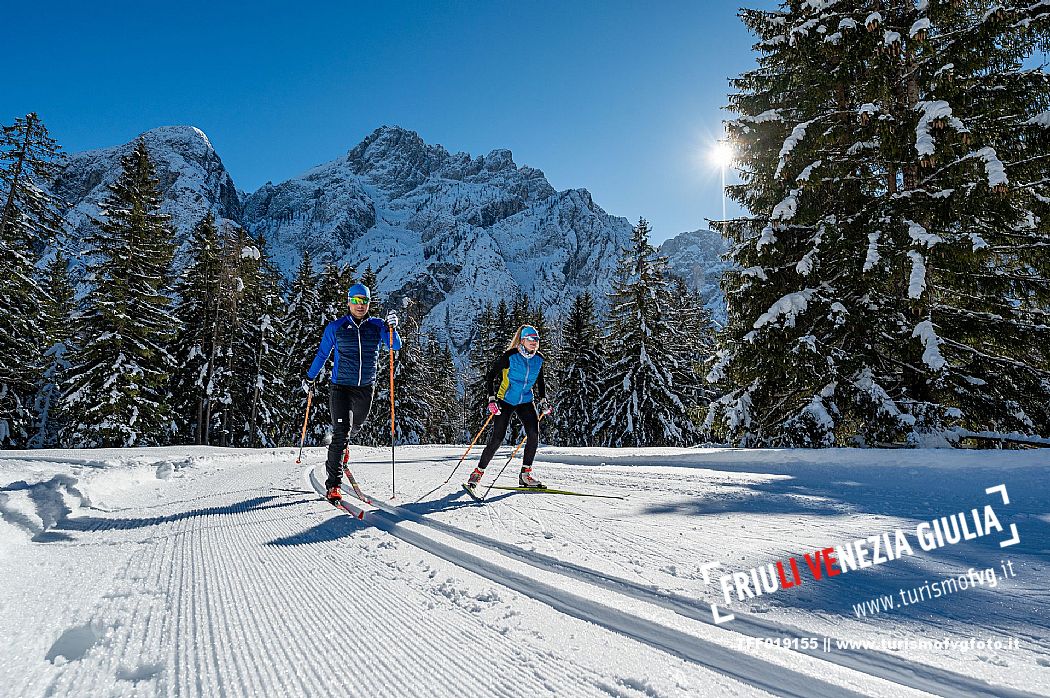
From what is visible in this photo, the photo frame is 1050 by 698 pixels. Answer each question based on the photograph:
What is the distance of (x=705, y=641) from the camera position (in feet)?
5.97

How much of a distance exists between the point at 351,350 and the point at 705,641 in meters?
4.42

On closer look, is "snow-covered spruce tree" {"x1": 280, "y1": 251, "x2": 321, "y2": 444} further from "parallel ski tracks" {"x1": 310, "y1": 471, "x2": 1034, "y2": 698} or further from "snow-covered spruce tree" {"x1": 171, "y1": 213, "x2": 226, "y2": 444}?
"parallel ski tracks" {"x1": 310, "y1": 471, "x2": 1034, "y2": 698}

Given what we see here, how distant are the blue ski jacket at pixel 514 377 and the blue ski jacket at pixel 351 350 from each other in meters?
1.42

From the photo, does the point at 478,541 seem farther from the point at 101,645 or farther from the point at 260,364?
the point at 260,364

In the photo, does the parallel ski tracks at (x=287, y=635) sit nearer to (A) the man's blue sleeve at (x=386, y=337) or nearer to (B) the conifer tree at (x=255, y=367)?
(A) the man's blue sleeve at (x=386, y=337)

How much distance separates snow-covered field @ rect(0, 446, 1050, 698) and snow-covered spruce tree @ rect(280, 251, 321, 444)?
78.3 ft

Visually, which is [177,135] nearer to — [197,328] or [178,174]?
[178,174]

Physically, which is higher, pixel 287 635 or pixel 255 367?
pixel 255 367

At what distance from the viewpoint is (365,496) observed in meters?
5.16

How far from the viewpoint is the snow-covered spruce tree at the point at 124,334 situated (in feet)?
63.7

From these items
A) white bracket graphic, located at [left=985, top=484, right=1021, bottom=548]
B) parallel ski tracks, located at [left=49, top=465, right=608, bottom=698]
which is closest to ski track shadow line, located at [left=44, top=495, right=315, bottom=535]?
parallel ski tracks, located at [left=49, top=465, right=608, bottom=698]

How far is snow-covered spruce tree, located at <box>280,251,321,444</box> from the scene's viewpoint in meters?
27.2

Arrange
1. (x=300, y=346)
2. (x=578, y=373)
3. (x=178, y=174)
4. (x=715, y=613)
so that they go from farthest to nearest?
(x=178, y=174) → (x=578, y=373) → (x=300, y=346) → (x=715, y=613)

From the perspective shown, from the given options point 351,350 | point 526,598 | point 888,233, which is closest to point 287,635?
point 526,598
